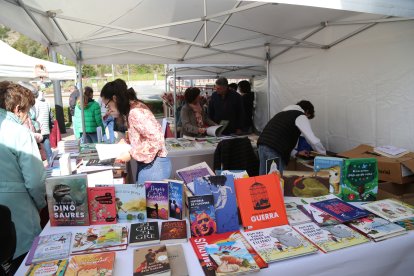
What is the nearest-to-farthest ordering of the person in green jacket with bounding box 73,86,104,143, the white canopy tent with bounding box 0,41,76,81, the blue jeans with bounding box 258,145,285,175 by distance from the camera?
the blue jeans with bounding box 258,145,285,175 < the white canopy tent with bounding box 0,41,76,81 < the person in green jacket with bounding box 73,86,104,143

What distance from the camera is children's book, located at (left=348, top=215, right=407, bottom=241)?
1380mm

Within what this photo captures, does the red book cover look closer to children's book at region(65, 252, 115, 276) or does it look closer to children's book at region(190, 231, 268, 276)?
children's book at region(65, 252, 115, 276)

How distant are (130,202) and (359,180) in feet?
Result: 4.38

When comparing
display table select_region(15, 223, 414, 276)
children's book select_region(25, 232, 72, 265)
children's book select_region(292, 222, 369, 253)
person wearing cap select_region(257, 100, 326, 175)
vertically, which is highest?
person wearing cap select_region(257, 100, 326, 175)

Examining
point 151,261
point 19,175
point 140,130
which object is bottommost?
point 151,261

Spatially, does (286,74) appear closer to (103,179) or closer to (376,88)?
(376,88)

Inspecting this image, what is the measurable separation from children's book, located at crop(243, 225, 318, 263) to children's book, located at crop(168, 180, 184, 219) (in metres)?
0.36

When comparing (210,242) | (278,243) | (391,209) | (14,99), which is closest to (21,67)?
(14,99)

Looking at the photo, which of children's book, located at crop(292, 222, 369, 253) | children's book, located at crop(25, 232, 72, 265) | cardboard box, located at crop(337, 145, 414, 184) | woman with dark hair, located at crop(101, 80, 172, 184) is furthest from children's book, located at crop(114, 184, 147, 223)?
cardboard box, located at crop(337, 145, 414, 184)

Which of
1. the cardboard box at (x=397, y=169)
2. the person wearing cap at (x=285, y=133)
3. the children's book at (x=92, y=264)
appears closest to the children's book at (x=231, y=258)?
the children's book at (x=92, y=264)

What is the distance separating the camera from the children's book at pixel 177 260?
1122 mm

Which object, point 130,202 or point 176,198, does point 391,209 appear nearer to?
point 176,198

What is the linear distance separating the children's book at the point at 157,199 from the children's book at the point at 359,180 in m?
1.07

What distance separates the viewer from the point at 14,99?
1.67m
